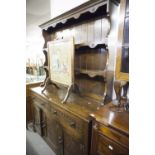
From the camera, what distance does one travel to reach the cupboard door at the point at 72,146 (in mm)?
1281

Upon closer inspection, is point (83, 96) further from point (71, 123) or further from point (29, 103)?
point (29, 103)

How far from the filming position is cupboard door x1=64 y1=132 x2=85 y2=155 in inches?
50.4

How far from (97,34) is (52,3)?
1265 millimetres

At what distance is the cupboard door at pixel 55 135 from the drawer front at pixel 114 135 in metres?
0.75

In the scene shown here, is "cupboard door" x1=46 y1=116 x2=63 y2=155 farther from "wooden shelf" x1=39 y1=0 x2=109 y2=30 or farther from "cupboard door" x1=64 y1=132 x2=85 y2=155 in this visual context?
"wooden shelf" x1=39 y1=0 x2=109 y2=30

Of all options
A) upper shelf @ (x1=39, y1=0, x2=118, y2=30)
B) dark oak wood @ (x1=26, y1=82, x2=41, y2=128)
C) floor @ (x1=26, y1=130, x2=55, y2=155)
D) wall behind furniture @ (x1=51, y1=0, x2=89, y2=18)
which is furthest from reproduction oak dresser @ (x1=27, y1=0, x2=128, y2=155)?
dark oak wood @ (x1=26, y1=82, x2=41, y2=128)

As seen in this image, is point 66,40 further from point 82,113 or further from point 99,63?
point 82,113

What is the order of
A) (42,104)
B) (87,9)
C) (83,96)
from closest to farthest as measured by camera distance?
1. (87,9)
2. (83,96)
3. (42,104)

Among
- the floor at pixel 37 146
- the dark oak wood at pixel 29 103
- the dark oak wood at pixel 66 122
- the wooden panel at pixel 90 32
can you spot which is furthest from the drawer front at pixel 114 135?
the dark oak wood at pixel 29 103

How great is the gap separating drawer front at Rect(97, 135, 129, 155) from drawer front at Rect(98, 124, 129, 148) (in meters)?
0.03

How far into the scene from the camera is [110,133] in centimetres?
88

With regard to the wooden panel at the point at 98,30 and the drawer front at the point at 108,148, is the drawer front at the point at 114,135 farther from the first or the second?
the wooden panel at the point at 98,30

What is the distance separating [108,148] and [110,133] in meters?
0.12

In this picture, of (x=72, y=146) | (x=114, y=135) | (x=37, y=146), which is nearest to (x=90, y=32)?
(x=114, y=135)
